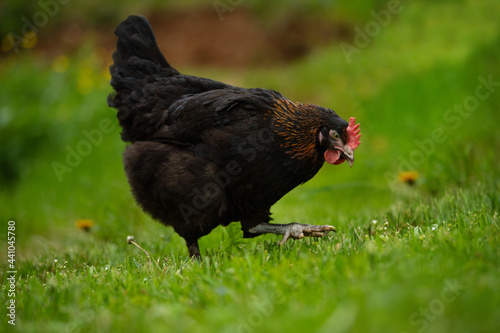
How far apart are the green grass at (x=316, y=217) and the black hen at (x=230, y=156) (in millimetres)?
281

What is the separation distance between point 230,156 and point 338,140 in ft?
2.64

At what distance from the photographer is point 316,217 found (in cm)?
525

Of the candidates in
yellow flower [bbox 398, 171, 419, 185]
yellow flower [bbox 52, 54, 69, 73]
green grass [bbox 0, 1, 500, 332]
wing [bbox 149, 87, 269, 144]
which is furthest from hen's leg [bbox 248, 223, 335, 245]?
yellow flower [bbox 52, 54, 69, 73]

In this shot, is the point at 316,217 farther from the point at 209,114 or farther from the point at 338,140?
the point at 209,114

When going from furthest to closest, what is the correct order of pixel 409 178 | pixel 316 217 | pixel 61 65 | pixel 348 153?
pixel 61 65
pixel 316 217
pixel 409 178
pixel 348 153

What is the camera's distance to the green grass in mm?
2166

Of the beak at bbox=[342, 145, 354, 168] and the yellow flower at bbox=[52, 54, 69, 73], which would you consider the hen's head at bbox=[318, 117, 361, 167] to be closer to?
the beak at bbox=[342, 145, 354, 168]

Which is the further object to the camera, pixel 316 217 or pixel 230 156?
pixel 316 217

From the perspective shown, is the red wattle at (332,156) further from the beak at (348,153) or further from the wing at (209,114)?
the wing at (209,114)

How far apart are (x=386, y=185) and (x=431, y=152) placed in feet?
2.50

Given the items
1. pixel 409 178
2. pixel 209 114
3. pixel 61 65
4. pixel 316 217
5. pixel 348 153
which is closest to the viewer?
pixel 348 153

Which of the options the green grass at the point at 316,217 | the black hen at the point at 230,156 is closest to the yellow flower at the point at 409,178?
the green grass at the point at 316,217

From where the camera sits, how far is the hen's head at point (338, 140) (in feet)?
11.9

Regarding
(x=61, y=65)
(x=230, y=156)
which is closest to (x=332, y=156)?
(x=230, y=156)
